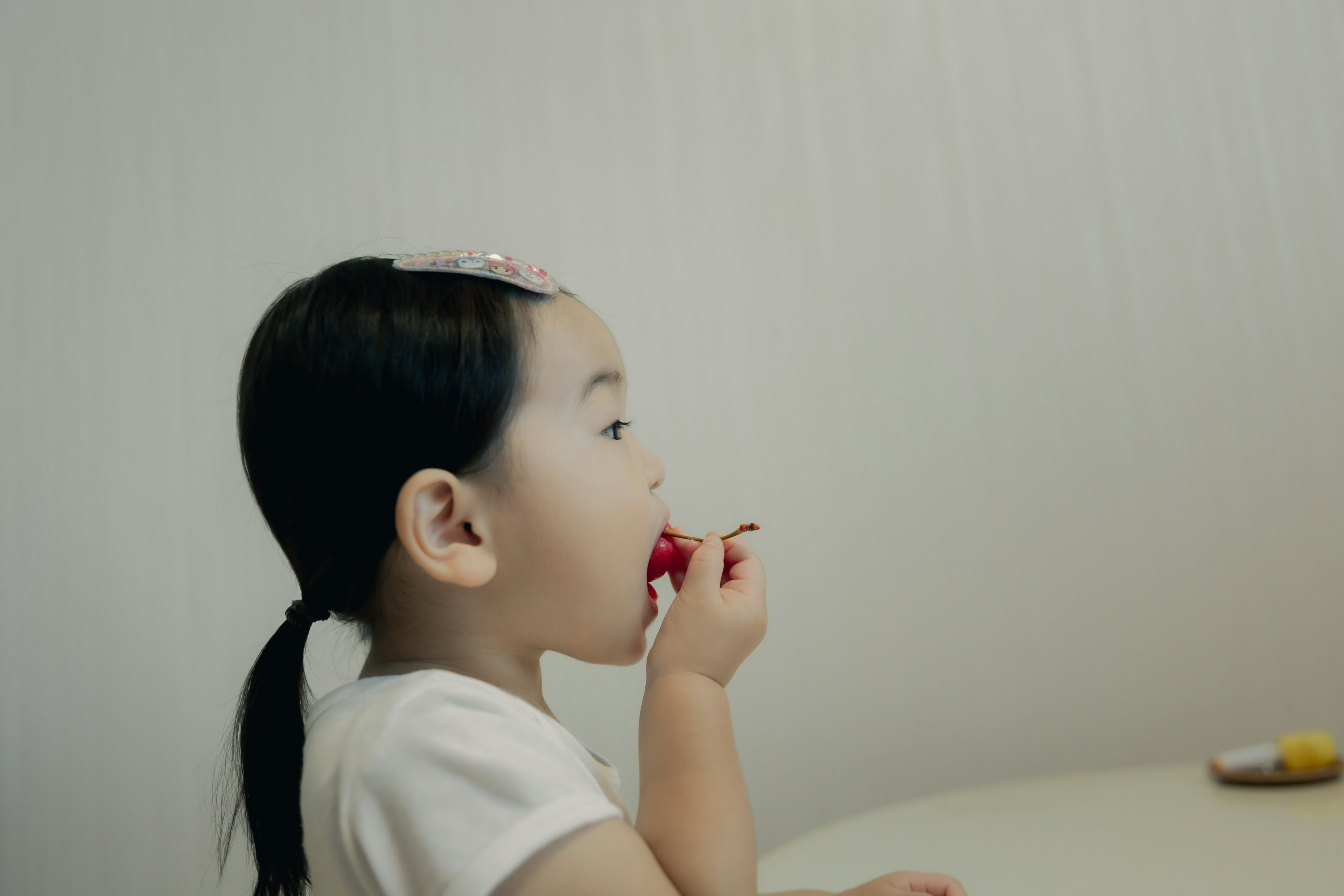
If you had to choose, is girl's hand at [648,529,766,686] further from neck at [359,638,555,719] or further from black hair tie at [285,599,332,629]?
black hair tie at [285,599,332,629]

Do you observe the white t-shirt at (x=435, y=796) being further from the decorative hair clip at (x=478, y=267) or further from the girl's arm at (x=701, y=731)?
the decorative hair clip at (x=478, y=267)

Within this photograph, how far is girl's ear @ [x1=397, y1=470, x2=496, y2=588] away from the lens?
53 centimetres

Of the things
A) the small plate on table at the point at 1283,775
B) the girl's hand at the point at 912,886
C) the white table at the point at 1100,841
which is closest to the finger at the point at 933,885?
the girl's hand at the point at 912,886

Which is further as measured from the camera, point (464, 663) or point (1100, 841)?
point (1100, 841)

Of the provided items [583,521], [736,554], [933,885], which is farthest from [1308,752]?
[583,521]

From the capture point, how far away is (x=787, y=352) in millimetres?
1269

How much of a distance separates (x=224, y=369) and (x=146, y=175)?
278mm

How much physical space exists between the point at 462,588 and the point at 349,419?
125 mm

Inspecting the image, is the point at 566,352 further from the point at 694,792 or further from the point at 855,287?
the point at 855,287

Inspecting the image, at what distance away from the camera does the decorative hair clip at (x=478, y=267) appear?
0.59 m

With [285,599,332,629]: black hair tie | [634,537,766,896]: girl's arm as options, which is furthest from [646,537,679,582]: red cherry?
[285,599,332,629]: black hair tie

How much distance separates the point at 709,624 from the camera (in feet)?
1.99

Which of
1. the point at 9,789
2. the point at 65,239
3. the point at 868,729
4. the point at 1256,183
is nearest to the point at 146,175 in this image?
the point at 65,239

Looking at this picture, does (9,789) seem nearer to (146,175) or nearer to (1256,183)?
(146,175)
